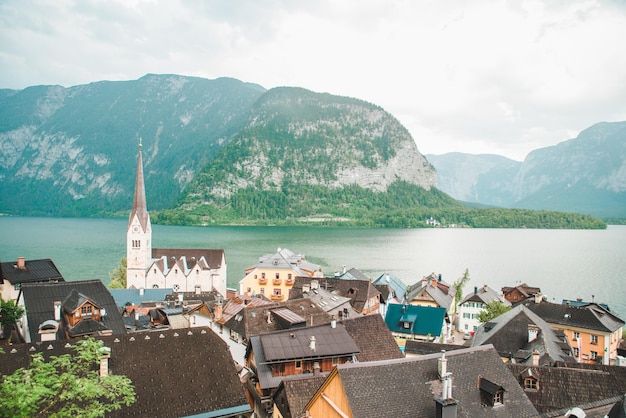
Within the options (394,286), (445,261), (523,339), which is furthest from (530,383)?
(445,261)

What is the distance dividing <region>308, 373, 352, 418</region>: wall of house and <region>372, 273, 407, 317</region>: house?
1371 inches

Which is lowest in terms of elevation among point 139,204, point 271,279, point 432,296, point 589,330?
point 432,296

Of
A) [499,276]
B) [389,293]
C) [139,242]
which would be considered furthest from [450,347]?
[499,276]

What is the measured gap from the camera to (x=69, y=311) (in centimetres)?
3188

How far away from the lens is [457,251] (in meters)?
155

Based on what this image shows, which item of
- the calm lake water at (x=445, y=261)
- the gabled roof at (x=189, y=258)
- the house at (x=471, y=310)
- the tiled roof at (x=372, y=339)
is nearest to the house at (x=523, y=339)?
the tiled roof at (x=372, y=339)

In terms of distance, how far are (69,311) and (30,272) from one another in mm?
20299

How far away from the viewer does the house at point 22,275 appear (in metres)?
45.2

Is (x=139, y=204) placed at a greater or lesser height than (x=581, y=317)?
greater

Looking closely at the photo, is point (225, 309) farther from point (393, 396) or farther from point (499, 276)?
point (499, 276)

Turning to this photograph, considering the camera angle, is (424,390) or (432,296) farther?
(432,296)

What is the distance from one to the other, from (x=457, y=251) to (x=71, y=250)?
119m

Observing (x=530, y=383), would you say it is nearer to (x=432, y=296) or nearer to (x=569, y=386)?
(x=569, y=386)

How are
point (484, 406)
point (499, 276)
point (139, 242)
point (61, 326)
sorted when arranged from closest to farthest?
point (484, 406) → point (61, 326) → point (139, 242) → point (499, 276)
